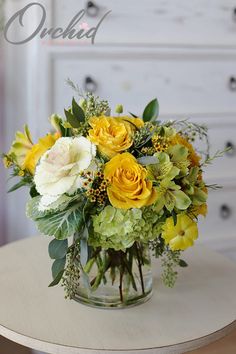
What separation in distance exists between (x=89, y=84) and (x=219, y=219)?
0.68 meters

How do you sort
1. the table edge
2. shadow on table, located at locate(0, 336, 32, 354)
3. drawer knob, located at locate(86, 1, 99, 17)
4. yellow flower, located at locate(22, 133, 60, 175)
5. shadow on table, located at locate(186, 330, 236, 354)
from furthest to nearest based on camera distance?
1. shadow on table, located at locate(186, 330, 236, 354)
2. drawer knob, located at locate(86, 1, 99, 17)
3. shadow on table, located at locate(0, 336, 32, 354)
4. yellow flower, located at locate(22, 133, 60, 175)
5. the table edge

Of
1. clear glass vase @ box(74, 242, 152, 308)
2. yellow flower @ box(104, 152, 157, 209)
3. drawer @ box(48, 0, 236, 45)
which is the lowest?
clear glass vase @ box(74, 242, 152, 308)

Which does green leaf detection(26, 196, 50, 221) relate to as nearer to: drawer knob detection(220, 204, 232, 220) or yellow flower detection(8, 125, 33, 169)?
yellow flower detection(8, 125, 33, 169)

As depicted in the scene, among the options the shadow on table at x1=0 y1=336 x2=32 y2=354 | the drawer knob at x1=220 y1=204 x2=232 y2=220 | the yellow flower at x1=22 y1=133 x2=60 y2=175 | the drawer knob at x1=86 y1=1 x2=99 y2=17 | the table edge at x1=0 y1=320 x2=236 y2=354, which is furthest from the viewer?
the drawer knob at x1=220 y1=204 x2=232 y2=220

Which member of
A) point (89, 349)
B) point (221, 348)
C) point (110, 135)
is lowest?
point (221, 348)

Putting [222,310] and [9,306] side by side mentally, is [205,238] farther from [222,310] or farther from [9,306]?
[9,306]

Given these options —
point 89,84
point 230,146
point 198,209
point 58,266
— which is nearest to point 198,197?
point 198,209

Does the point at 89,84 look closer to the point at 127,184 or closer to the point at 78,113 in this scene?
the point at 78,113

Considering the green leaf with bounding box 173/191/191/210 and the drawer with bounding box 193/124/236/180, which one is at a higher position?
the green leaf with bounding box 173/191/191/210

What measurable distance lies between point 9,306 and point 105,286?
18 centimetres

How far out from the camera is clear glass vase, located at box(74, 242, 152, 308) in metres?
1.08

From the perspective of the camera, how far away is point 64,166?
3.16 feet

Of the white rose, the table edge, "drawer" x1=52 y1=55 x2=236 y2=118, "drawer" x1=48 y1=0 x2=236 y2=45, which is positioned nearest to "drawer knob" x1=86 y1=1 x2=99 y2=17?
"drawer" x1=48 y1=0 x2=236 y2=45

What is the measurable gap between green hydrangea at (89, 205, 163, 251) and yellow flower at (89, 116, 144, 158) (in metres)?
0.10
